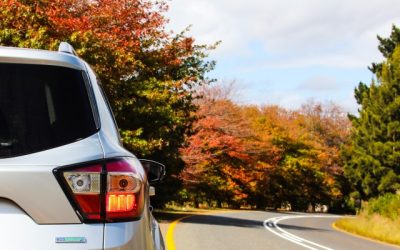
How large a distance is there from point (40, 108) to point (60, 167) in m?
0.33

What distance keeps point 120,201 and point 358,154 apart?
5046cm

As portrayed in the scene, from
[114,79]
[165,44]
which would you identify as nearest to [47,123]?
[114,79]

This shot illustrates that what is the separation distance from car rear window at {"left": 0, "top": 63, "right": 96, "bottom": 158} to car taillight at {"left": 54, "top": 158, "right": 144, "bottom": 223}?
170 mm

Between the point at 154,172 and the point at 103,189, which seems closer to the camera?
the point at 103,189

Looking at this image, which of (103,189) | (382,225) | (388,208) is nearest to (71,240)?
(103,189)

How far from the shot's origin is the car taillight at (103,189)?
245 centimetres

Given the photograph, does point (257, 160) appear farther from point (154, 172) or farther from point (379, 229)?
point (154, 172)

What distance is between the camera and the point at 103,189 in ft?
8.21

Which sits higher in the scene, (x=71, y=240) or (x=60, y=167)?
(x=60, y=167)

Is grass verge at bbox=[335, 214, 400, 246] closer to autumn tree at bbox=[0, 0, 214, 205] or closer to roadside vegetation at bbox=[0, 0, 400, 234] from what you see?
roadside vegetation at bbox=[0, 0, 400, 234]

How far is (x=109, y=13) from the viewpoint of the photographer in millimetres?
20156

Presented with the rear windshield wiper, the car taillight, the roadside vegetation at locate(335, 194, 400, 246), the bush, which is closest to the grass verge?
the roadside vegetation at locate(335, 194, 400, 246)

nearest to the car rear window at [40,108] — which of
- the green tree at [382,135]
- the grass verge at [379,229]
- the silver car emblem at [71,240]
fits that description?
the silver car emblem at [71,240]

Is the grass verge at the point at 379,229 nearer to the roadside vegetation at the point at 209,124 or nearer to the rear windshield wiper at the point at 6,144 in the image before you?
the roadside vegetation at the point at 209,124
